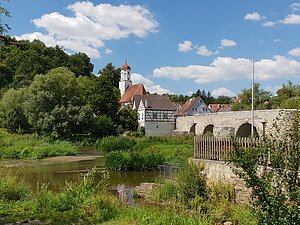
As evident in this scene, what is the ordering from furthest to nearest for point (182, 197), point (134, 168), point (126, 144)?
point (126, 144)
point (134, 168)
point (182, 197)

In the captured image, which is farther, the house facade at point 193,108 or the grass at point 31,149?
the house facade at point 193,108

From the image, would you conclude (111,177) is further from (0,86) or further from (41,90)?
(0,86)

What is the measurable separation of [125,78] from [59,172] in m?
60.4

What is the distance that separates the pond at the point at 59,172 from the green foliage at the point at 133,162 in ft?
2.12

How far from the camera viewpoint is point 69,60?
3374 inches

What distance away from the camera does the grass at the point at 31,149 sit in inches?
1121

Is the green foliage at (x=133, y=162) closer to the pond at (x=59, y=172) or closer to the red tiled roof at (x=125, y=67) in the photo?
the pond at (x=59, y=172)

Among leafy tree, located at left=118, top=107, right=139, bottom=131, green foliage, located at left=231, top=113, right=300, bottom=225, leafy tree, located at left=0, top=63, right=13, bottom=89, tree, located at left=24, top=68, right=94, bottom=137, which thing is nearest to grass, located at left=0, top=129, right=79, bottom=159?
tree, located at left=24, top=68, right=94, bottom=137

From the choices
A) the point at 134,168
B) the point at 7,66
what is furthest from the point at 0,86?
the point at 134,168

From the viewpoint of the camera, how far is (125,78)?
263 ft

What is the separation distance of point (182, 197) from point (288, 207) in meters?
5.63

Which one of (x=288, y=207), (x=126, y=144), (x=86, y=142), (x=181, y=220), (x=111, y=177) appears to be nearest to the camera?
(x=288, y=207)

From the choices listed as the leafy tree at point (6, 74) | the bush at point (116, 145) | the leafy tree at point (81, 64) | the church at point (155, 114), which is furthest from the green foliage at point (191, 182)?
the leafy tree at point (81, 64)

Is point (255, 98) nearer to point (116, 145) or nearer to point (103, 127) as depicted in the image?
point (103, 127)
